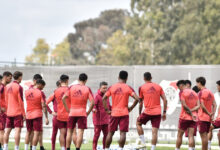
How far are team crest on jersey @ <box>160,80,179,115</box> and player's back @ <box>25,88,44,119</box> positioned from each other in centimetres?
713

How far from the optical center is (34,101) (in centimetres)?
1414

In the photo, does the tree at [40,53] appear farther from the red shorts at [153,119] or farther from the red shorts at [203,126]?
the red shorts at [203,126]

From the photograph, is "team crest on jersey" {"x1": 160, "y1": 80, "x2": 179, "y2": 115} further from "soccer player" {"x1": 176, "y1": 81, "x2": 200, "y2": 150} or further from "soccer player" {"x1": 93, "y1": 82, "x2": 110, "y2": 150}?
"soccer player" {"x1": 176, "y1": 81, "x2": 200, "y2": 150}

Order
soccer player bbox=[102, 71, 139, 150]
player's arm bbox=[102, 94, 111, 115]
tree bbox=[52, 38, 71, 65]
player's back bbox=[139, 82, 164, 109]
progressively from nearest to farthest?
soccer player bbox=[102, 71, 139, 150], player's arm bbox=[102, 94, 111, 115], player's back bbox=[139, 82, 164, 109], tree bbox=[52, 38, 71, 65]

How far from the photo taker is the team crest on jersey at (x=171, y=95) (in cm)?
2000

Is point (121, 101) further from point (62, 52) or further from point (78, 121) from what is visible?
point (62, 52)

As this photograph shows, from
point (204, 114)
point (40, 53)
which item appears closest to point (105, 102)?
point (204, 114)

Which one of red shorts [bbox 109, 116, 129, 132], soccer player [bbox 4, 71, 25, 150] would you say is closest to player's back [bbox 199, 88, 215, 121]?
red shorts [bbox 109, 116, 129, 132]

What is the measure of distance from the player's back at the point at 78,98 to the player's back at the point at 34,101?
996 millimetres

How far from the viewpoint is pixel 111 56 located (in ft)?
300

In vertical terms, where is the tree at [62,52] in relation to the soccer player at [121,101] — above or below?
above

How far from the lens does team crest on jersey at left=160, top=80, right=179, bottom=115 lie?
20000 mm

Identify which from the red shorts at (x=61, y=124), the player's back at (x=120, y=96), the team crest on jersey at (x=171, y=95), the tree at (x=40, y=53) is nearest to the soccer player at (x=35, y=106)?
the red shorts at (x=61, y=124)

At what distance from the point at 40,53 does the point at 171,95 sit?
→ 347 ft
